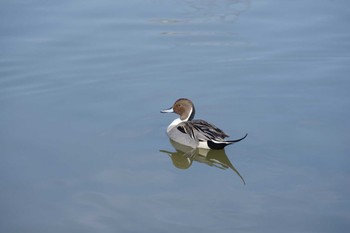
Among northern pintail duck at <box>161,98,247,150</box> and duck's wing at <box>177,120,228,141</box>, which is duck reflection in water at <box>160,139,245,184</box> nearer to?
northern pintail duck at <box>161,98,247,150</box>

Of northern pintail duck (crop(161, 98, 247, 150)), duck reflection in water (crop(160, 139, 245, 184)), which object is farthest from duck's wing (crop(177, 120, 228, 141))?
duck reflection in water (crop(160, 139, 245, 184))

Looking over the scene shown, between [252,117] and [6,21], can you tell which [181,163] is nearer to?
[252,117]

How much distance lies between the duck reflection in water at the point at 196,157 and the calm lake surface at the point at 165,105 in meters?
0.03

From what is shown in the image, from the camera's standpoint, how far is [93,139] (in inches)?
321

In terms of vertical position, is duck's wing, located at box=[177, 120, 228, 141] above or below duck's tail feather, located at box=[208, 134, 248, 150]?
above

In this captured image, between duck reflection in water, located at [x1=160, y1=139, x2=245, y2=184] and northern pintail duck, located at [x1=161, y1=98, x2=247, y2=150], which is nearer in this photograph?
duck reflection in water, located at [x1=160, y1=139, x2=245, y2=184]

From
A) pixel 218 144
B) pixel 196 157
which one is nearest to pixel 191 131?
pixel 196 157

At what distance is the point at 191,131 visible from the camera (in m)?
8.46

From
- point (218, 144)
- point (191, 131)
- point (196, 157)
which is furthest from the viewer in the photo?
point (191, 131)

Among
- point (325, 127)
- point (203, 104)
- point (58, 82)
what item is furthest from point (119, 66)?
point (325, 127)

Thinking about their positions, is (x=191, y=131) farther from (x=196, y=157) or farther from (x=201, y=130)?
(x=196, y=157)

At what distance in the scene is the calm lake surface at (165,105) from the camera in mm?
6781

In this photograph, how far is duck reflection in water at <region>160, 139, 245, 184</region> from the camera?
7936mm

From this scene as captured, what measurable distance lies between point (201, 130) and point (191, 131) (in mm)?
171
